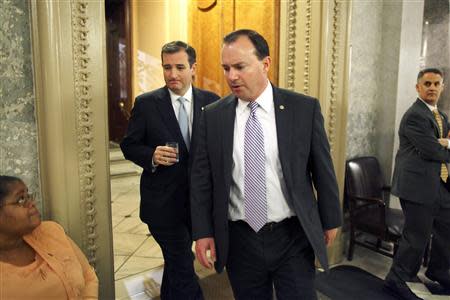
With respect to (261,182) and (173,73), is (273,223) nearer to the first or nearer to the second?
(261,182)

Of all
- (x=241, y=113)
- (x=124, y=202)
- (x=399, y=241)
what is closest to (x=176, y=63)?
(x=241, y=113)

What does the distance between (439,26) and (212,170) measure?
9.10ft

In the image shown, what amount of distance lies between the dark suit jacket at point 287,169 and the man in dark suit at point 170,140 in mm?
424

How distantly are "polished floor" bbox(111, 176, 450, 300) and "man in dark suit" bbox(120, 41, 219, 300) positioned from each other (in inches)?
24.1

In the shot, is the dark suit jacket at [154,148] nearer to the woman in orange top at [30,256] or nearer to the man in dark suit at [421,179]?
the woman in orange top at [30,256]

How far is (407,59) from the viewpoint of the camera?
3318 mm

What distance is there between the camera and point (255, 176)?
1.54 m

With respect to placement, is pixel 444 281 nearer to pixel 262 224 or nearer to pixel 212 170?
pixel 262 224

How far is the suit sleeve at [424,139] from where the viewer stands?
2453mm

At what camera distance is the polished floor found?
2678 mm

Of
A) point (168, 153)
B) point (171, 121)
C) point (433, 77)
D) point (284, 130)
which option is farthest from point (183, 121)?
point (433, 77)

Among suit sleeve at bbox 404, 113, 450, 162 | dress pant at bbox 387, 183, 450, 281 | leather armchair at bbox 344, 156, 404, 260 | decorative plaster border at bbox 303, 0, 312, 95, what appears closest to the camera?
suit sleeve at bbox 404, 113, 450, 162

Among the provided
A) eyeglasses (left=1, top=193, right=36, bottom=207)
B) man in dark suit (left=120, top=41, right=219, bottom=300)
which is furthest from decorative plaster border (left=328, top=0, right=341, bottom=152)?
eyeglasses (left=1, top=193, right=36, bottom=207)

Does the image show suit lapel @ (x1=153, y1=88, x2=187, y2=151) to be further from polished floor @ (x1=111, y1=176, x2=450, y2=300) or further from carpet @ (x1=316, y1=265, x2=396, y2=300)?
carpet @ (x1=316, y1=265, x2=396, y2=300)
